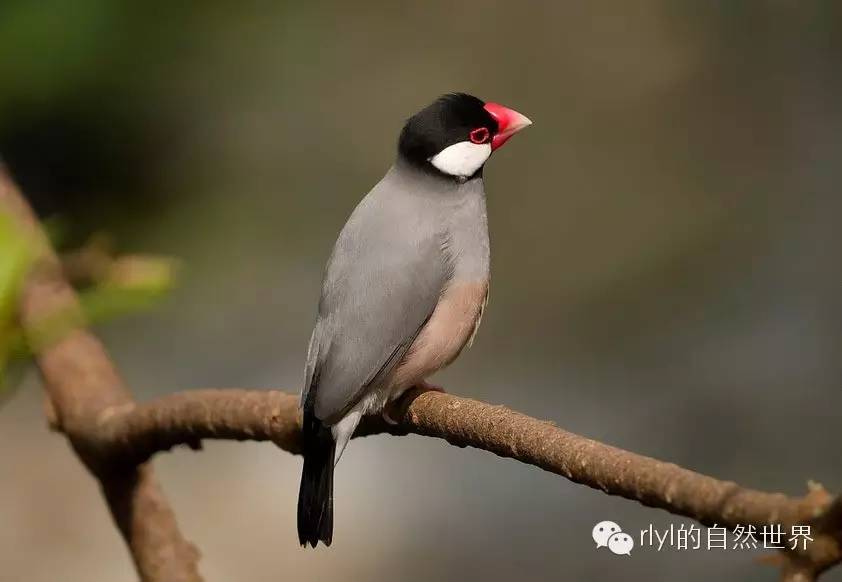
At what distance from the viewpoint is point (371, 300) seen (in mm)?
1583

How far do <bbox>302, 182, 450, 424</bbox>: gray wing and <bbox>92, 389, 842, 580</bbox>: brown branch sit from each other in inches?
2.9

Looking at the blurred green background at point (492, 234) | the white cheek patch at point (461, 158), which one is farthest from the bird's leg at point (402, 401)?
the blurred green background at point (492, 234)

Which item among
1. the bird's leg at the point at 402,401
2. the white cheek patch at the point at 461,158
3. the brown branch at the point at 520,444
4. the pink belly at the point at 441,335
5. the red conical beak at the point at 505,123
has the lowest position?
the brown branch at the point at 520,444

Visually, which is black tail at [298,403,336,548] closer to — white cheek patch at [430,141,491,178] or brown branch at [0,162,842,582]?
brown branch at [0,162,842,582]

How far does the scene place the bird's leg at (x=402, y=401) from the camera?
158cm

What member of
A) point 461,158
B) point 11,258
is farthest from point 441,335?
point 11,258

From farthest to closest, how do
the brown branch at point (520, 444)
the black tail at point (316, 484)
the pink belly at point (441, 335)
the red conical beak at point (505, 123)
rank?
1. the red conical beak at point (505, 123)
2. the pink belly at point (441, 335)
3. the black tail at point (316, 484)
4. the brown branch at point (520, 444)

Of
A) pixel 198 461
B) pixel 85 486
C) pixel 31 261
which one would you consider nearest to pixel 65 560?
pixel 85 486

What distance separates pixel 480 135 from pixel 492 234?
1.81 m

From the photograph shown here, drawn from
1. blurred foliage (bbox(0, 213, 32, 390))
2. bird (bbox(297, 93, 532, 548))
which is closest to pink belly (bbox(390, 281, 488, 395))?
bird (bbox(297, 93, 532, 548))

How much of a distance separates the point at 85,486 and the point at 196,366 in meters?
0.52

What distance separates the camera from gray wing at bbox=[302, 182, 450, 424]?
1535 millimetres

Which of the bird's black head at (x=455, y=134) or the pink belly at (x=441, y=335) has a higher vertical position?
the bird's black head at (x=455, y=134)

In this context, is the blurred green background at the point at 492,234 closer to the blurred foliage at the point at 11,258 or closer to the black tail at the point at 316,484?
the black tail at the point at 316,484
